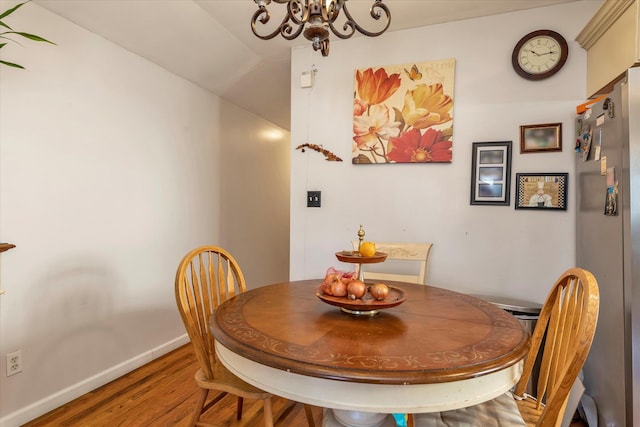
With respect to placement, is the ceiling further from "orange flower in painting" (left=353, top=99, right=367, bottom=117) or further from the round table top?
the round table top

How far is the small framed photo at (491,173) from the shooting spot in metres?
2.22

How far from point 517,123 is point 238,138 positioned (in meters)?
2.65

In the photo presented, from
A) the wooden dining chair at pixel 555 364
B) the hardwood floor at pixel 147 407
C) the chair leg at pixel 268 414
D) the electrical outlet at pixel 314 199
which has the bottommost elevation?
the hardwood floor at pixel 147 407

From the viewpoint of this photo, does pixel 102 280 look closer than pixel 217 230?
Yes

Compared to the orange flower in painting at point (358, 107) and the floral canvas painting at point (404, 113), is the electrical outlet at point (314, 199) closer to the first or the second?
the floral canvas painting at point (404, 113)

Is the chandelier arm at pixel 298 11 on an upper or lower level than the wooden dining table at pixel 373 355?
upper

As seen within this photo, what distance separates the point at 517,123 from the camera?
221 centimetres

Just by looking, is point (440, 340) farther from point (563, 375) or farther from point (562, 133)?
point (562, 133)

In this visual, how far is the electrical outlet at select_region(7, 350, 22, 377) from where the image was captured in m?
1.78

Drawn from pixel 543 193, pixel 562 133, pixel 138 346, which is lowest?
pixel 138 346

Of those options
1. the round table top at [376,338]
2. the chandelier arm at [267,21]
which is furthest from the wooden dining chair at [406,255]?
the chandelier arm at [267,21]

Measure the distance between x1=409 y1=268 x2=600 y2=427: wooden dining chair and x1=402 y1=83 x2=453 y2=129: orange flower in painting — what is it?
1.45 m

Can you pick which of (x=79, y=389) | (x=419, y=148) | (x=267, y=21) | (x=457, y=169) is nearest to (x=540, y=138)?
(x=457, y=169)

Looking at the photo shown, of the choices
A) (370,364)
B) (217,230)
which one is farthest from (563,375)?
(217,230)
